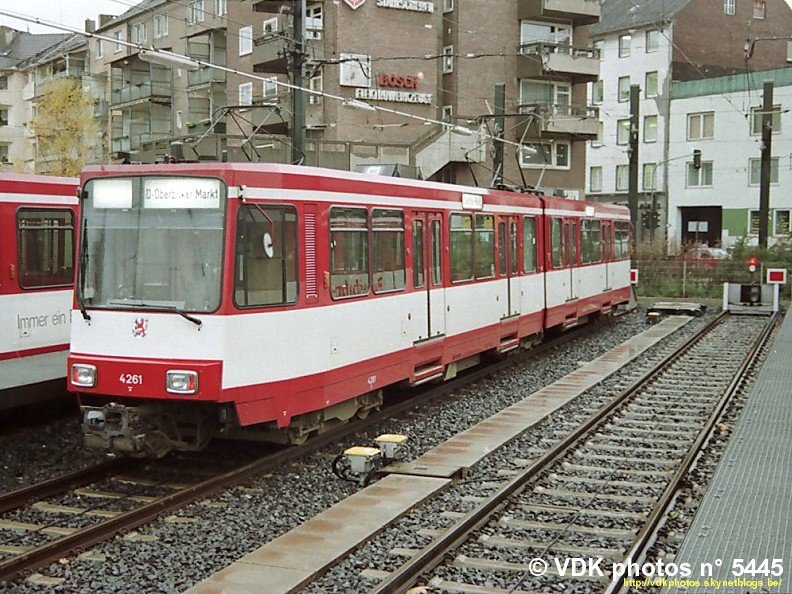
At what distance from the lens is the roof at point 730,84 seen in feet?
175

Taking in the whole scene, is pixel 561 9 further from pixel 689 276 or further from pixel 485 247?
pixel 485 247

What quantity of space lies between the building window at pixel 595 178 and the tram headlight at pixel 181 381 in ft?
189

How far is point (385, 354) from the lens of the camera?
12672 mm

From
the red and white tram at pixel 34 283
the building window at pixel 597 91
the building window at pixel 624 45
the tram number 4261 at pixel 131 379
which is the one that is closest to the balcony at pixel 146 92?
the building window at pixel 597 91

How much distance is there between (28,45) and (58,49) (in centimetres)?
888

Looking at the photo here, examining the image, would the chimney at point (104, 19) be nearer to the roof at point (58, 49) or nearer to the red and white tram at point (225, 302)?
the roof at point (58, 49)

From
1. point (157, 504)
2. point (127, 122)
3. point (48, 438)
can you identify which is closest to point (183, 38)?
point (127, 122)

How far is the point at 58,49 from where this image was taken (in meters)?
67.6

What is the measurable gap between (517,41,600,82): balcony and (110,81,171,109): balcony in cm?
1900

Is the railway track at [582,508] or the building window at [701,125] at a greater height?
the building window at [701,125]

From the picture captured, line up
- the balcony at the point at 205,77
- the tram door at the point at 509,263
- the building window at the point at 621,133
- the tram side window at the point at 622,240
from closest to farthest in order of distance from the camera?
the tram door at the point at 509,263 → the tram side window at the point at 622,240 → the balcony at the point at 205,77 → the building window at the point at 621,133

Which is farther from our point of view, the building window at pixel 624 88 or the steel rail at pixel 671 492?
the building window at pixel 624 88

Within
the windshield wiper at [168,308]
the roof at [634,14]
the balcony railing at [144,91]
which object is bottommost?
the windshield wiper at [168,308]

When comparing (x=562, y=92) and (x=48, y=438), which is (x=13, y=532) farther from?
(x=562, y=92)
